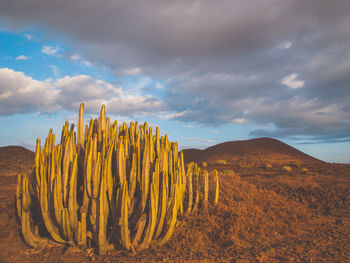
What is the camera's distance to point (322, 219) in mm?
6320

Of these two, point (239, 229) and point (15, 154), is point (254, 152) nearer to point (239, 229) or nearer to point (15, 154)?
point (239, 229)

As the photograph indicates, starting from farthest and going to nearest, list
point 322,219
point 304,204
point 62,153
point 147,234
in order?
point 304,204 < point 322,219 < point 62,153 < point 147,234

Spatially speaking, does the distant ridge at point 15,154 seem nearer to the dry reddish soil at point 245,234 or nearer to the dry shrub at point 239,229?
the dry reddish soil at point 245,234

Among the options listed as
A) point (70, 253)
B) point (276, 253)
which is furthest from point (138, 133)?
point (276, 253)

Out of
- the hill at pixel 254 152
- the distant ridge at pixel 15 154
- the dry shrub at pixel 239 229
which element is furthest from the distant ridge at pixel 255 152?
the dry shrub at pixel 239 229

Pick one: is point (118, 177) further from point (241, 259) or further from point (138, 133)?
point (241, 259)

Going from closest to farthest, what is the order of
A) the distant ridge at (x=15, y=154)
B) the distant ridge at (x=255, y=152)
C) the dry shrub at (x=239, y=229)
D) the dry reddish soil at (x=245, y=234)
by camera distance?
1. the dry reddish soil at (x=245, y=234)
2. the dry shrub at (x=239, y=229)
3. the distant ridge at (x=15, y=154)
4. the distant ridge at (x=255, y=152)

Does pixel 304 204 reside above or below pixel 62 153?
below

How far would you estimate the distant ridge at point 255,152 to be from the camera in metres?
22.0

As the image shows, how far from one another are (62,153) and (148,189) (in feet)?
5.70

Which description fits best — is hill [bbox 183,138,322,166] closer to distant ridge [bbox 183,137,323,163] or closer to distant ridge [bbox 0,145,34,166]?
distant ridge [bbox 183,137,323,163]

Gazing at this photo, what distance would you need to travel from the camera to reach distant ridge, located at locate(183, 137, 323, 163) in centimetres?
2195

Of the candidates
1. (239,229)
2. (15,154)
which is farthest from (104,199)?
(15,154)

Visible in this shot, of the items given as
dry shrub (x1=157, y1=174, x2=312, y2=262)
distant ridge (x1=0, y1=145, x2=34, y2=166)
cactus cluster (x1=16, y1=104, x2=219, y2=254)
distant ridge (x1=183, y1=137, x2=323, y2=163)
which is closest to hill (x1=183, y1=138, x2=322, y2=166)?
distant ridge (x1=183, y1=137, x2=323, y2=163)
